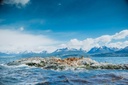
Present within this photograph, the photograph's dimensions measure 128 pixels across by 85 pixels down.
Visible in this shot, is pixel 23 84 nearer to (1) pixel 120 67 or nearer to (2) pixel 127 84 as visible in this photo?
(2) pixel 127 84

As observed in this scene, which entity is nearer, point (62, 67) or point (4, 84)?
point (4, 84)

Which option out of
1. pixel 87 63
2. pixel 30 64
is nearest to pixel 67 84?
pixel 87 63

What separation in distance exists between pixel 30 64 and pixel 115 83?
1735 cm

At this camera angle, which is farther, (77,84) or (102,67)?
(102,67)

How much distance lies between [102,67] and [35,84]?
12.1 metres

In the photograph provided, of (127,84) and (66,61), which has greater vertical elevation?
(66,61)

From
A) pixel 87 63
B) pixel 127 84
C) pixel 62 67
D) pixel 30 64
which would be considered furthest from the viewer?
pixel 30 64

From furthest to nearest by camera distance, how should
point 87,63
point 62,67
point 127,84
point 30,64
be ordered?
point 30,64 < point 87,63 < point 62,67 < point 127,84

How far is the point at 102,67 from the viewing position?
2189 centimetres

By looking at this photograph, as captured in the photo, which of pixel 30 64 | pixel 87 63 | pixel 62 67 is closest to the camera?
pixel 62 67

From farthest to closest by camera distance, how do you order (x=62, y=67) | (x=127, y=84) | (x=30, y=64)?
(x=30, y=64), (x=62, y=67), (x=127, y=84)

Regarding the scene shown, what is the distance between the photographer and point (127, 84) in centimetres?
1082

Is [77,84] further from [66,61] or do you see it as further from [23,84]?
[66,61]

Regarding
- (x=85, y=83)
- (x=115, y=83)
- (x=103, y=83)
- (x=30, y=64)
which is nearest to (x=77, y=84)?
(x=85, y=83)
